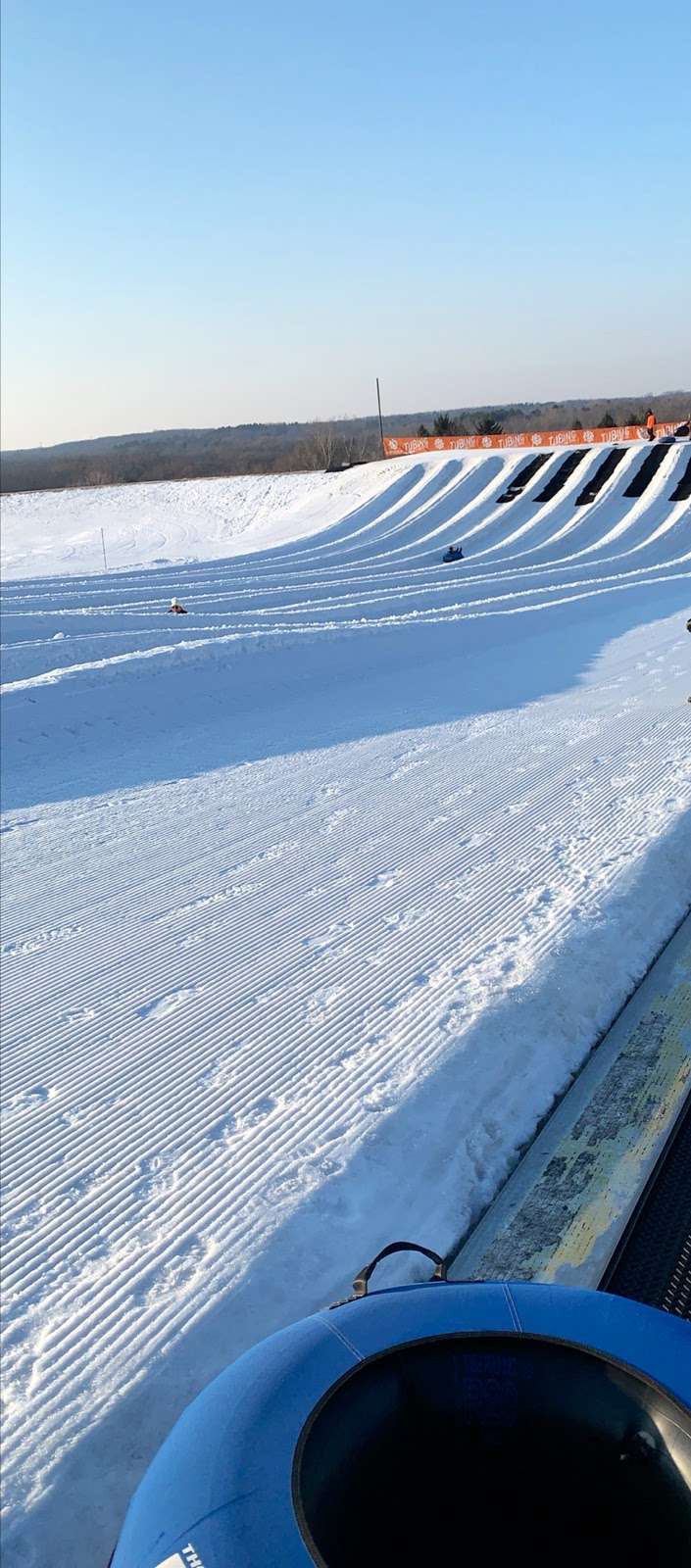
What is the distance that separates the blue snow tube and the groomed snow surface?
5.23ft

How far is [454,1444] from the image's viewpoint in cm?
220

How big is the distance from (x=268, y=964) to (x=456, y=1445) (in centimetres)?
462

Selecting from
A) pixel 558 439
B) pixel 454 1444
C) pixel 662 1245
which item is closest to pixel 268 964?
pixel 662 1245

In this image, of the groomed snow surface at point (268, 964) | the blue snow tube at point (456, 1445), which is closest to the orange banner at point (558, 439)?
the groomed snow surface at point (268, 964)

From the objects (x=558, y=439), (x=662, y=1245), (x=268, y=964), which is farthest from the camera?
(x=558, y=439)

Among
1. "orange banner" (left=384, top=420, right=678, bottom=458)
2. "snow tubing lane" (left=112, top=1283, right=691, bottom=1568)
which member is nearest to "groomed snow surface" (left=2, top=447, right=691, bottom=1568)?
"snow tubing lane" (left=112, top=1283, right=691, bottom=1568)

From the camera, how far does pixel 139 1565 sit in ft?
6.37

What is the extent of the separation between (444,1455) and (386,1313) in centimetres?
29

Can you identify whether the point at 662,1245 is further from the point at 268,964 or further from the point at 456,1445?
the point at 268,964

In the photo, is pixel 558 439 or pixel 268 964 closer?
pixel 268 964

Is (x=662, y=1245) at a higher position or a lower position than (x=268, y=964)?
lower

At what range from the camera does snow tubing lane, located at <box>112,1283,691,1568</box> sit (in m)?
2.02

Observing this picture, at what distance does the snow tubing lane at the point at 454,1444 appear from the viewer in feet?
6.62

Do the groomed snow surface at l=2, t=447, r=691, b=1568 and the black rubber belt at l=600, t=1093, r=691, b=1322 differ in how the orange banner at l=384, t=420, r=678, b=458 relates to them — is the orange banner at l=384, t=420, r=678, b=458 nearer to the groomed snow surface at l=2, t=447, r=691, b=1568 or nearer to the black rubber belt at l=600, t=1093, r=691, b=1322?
the groomed snow surface at l=2, t=447, r=691, b=1568
